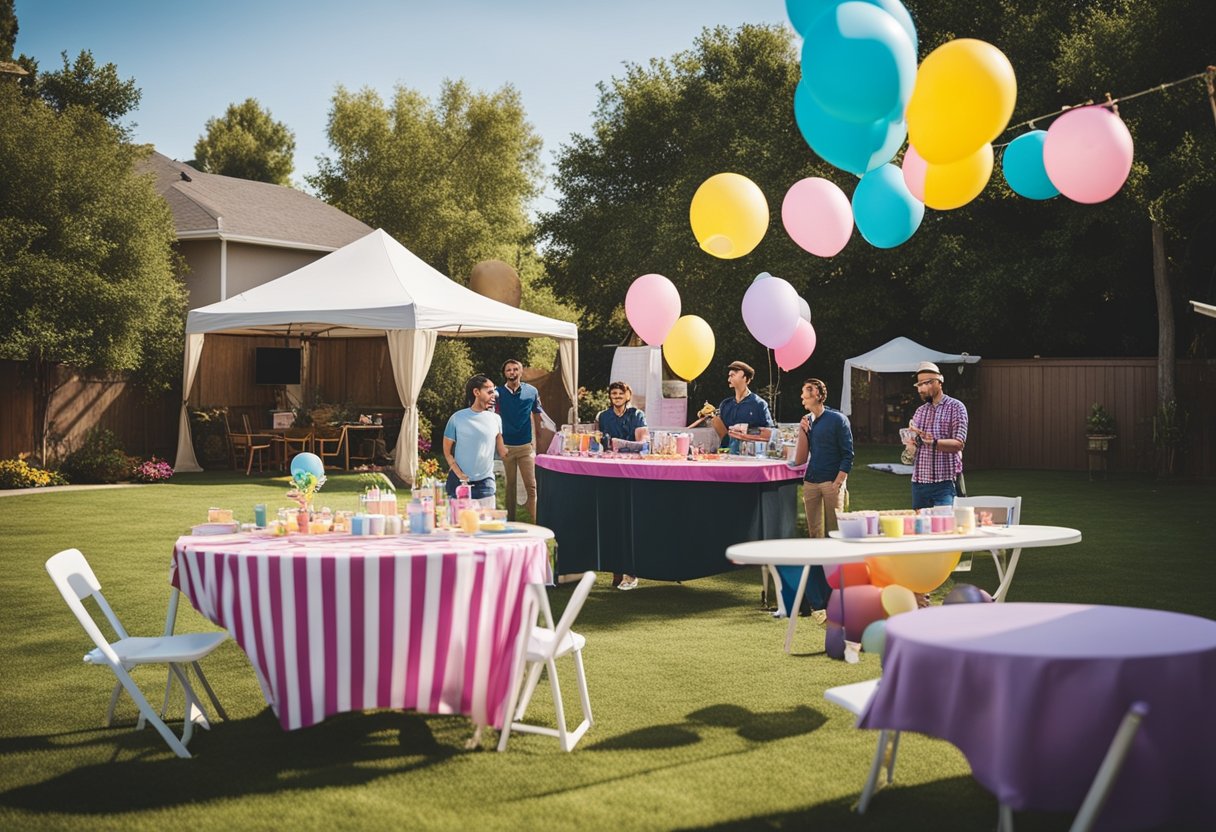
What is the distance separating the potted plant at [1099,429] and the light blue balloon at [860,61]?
15.9 metres

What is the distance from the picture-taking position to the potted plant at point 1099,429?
1998 cm

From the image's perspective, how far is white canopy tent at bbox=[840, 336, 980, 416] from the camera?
2248cm

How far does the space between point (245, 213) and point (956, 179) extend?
776 inches

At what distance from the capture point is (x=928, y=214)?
79.0ft

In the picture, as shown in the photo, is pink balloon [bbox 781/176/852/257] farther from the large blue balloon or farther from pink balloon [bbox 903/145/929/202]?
the large blue balloon

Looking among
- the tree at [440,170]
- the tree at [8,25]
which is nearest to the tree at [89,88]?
the tree at [8,25]

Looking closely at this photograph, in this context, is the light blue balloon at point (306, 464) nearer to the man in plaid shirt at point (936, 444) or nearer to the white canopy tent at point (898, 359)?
the man in plaid shirt at point (936, 444)

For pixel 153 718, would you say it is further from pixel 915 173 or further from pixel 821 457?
pixel 915 173

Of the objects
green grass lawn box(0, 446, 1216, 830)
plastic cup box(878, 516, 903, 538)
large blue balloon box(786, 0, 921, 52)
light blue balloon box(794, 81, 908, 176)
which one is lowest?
green grass lawn box(0, 446, 1216, 830)

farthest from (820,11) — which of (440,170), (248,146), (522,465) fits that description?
(248,146)

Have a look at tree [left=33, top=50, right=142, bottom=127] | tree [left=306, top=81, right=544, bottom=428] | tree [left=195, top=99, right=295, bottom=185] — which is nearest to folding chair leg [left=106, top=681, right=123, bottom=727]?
tree [left=33, top=50, right=142, bottom=127]

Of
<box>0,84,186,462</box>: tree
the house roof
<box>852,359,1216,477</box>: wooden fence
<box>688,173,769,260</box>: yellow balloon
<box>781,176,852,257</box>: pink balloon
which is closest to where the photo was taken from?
<box>781,176,852,257</box>: pink balloon

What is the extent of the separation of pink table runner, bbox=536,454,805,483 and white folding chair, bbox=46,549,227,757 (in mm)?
3967

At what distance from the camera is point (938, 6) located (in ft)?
78.7
